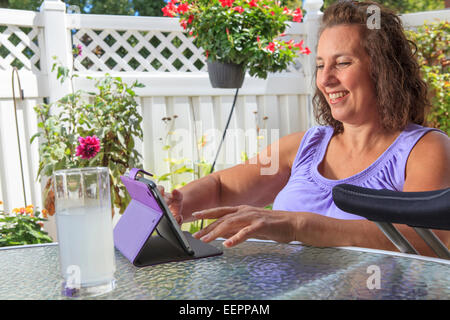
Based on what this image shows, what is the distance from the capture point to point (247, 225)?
1008 mm

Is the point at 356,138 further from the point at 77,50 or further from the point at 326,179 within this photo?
the point at 77,50

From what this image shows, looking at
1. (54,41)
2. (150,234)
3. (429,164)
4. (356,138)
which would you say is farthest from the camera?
(54,41)

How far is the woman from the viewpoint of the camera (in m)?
1.38

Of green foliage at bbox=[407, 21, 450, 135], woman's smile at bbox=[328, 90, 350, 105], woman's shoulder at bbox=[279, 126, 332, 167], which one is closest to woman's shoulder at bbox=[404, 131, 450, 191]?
woman's smile at bbox=[328, 90, 350, 105]

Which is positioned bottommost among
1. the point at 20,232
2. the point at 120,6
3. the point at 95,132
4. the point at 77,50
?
the point at 20,232

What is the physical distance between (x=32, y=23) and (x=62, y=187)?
2.91 metres

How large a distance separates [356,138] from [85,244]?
1.01 metres

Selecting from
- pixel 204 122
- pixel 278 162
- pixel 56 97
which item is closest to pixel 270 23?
pixel 204 122

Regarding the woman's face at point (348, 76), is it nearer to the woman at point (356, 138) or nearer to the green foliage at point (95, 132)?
the woman at point (356, 138)

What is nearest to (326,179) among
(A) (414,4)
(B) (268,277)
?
(B) (268,277)

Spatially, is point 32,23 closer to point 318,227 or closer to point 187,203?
point 187,203

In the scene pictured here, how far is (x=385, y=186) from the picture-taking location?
1.39 meters

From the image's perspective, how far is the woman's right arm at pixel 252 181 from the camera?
62.5 inches

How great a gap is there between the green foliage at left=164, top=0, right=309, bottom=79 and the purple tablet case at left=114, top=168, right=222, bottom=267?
2.30 meters
